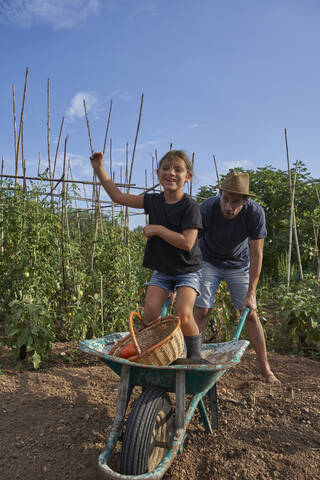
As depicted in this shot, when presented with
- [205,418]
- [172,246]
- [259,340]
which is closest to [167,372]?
[205,418]

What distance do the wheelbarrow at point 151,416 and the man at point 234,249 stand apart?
1.03 metres

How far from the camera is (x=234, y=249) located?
117 inches

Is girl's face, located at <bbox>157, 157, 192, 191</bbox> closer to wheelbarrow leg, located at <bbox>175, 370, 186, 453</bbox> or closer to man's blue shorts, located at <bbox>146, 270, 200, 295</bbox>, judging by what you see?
man's blue shorts, located at <bbox>146, 270, 200, 295</bbox>

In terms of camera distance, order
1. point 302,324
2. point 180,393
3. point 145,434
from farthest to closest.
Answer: point 302,324 < point 180,393 < point 145,434

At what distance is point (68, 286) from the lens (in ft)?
13.6

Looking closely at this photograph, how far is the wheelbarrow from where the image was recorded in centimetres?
156

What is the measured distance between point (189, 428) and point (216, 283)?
112cm

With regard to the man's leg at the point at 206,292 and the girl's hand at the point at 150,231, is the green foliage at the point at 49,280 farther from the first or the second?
the girl's hand at the point at 150,231

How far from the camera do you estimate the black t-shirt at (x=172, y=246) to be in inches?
90.3

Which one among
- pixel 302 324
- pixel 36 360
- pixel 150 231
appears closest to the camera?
pixel 150 231

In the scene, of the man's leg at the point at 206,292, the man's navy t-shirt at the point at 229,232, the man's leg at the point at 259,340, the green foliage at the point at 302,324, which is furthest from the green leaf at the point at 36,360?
the green foliage at the point at 302,324

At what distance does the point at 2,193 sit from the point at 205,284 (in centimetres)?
232

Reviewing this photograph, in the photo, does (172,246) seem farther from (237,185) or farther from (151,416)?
(151,416)

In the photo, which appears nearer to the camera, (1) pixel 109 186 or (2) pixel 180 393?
(2) pixel 180 393
